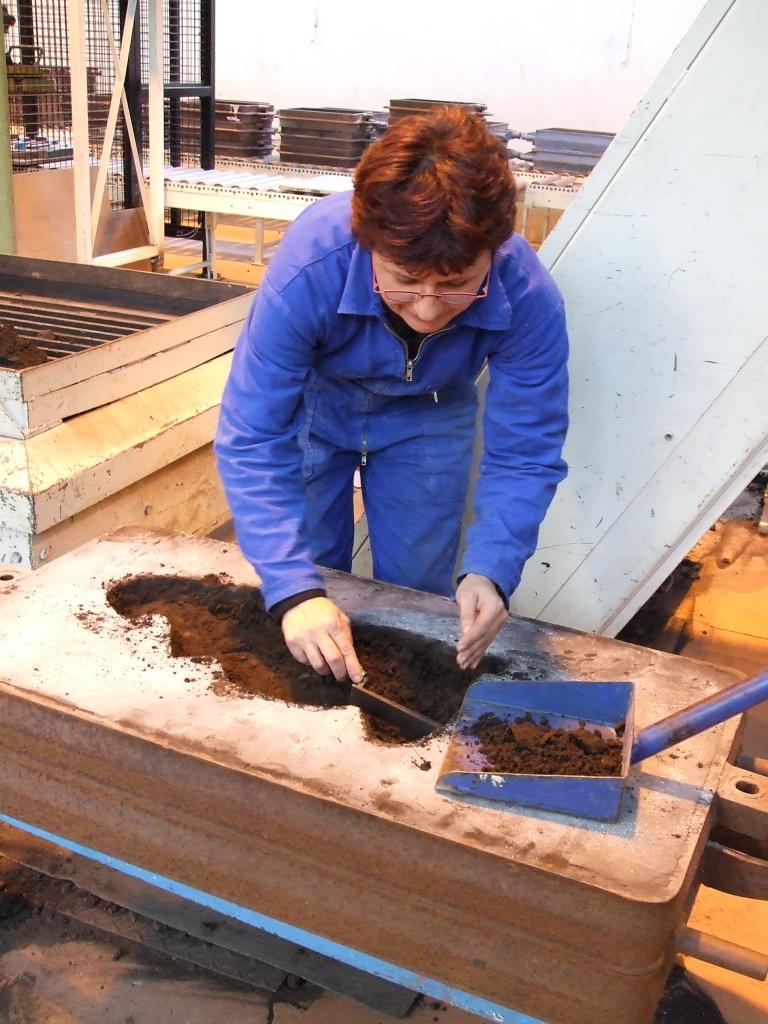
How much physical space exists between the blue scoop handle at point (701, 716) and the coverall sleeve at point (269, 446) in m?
0.50

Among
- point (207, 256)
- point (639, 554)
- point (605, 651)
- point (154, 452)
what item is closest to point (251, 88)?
point (207, 256)

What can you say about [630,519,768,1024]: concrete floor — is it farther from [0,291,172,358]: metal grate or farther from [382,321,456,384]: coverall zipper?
[0,291,172,358]: metal grate

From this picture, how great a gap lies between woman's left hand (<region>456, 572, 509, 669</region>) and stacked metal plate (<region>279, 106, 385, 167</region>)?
403cm

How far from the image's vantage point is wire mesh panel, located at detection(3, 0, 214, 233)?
418 centimetres

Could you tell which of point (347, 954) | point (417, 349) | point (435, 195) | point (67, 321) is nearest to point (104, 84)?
point (67, 321)

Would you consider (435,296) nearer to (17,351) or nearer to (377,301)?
(377,301)

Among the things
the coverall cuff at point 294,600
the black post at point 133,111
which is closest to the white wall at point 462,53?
the black post at point 133,111

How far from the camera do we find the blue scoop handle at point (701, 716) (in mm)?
956

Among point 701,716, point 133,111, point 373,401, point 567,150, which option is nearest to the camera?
point 701,716

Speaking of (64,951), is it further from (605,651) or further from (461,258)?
(461,258)

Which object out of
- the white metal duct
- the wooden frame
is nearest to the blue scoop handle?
the white metal duct

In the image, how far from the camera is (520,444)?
1.50m


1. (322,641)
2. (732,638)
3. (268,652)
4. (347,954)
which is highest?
(322,641)

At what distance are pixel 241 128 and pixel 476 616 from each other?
468 centimetres
